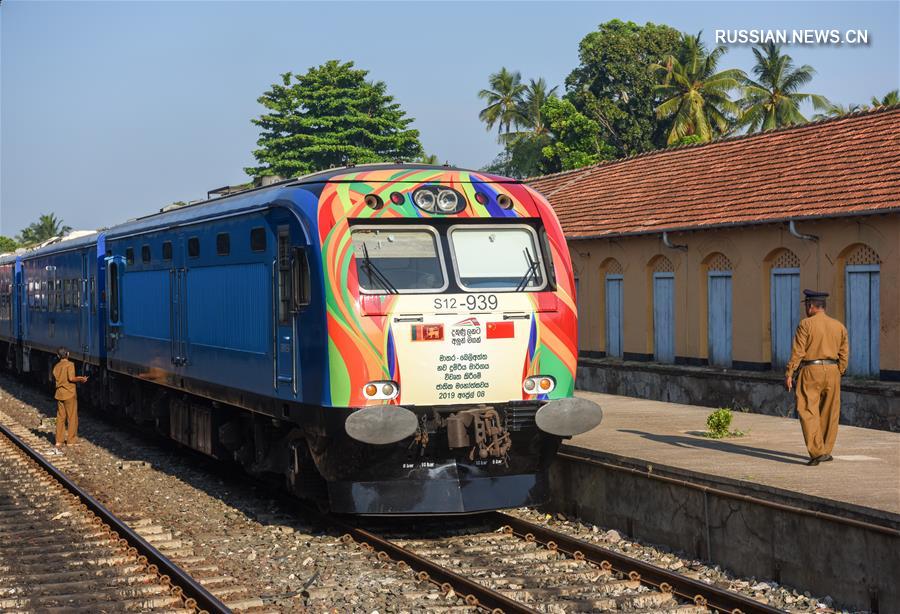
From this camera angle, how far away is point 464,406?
10.9 m

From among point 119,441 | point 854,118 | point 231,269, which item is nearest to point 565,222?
point 854,118

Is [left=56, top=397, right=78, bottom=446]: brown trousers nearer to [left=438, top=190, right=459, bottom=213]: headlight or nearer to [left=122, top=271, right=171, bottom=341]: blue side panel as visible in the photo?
[left=122, top=271, right=171, bottom=341]: blue side panel

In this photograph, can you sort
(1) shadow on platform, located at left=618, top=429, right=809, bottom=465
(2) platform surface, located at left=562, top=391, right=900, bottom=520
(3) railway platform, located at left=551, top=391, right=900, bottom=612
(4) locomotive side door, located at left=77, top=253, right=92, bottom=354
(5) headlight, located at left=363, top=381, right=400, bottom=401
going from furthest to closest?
(4) locomotive side door, located at left=77, top=253, right=92, bottom=354
(1) shadow on platform, located at left=618, top=429, right=809, bottom=465
(5) headlight, located at left=363, top=381, right=400, bottom=401
(2) platform surface, located at left=562, top=391, right=900, bottom=520
(3) railway platform, located at left=551, top=391, right=900, bottom=612

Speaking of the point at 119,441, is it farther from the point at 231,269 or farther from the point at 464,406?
the point at 464,406

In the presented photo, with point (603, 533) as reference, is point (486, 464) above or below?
above

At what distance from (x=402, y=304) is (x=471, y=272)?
2.52 ft

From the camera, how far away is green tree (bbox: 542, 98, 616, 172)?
5259 cm

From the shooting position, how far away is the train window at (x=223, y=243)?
13.2m

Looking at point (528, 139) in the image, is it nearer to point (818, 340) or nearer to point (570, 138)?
point (570, 138)

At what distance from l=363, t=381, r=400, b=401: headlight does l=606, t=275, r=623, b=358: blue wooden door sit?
43.7 feet

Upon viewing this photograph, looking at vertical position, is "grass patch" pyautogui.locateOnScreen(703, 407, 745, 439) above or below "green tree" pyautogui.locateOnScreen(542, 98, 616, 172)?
below

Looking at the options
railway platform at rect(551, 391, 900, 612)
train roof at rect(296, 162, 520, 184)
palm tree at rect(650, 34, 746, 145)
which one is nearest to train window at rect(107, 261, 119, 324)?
train roof at rect(296, 162, 520, 184)

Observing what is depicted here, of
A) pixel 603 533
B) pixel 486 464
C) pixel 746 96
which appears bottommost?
pixel 603 533

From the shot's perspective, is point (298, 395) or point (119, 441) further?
point (119, 441)
